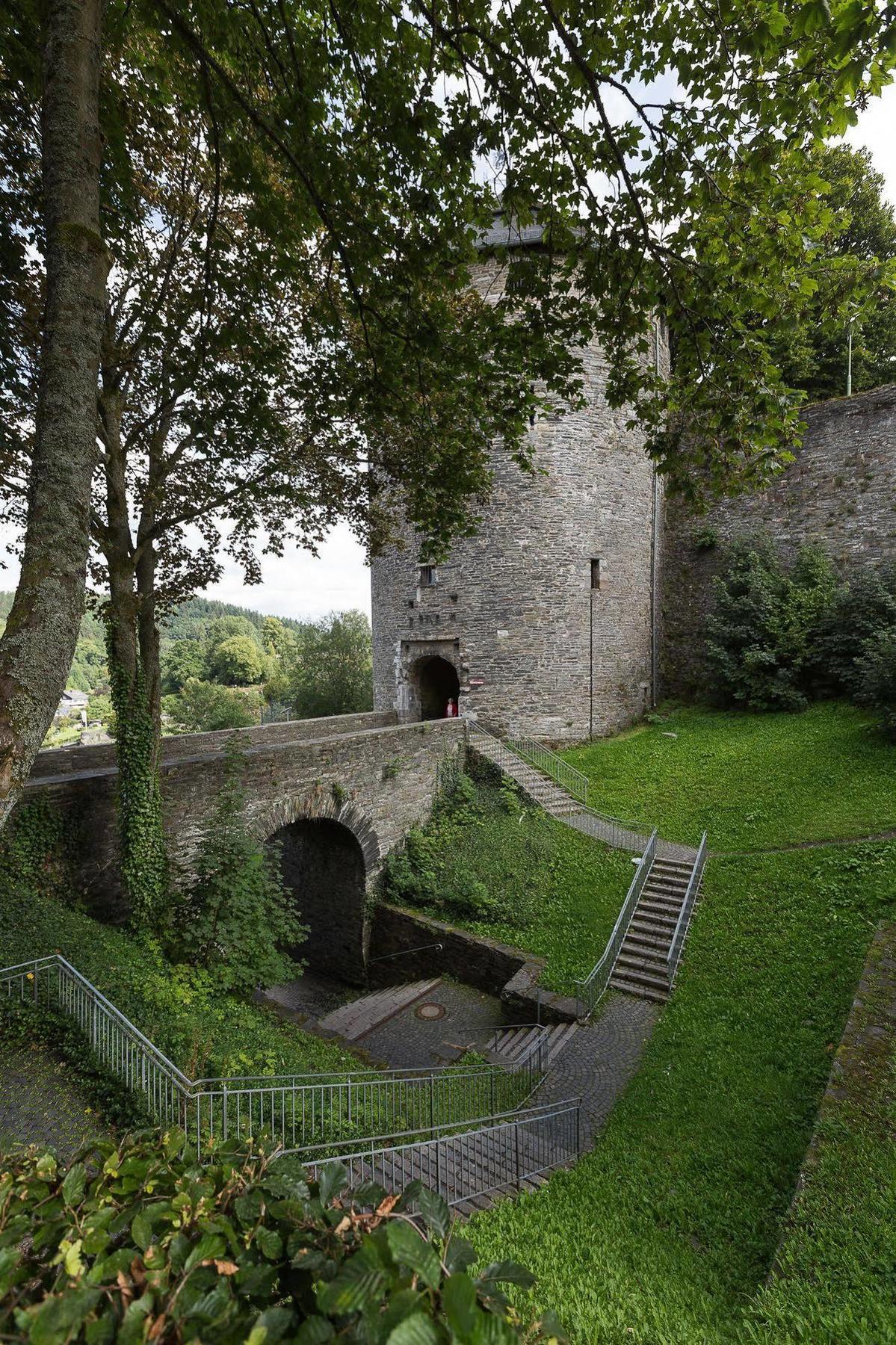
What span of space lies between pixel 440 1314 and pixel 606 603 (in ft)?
55.6

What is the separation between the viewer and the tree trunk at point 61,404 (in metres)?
2.50

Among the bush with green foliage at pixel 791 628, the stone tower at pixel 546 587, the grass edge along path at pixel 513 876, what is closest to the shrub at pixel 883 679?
the bush with green foliage at pixel 791 628

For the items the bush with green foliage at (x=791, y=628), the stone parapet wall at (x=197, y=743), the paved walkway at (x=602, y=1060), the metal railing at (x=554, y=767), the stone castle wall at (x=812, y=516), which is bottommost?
the paved walkway at (x=602, y=1060)

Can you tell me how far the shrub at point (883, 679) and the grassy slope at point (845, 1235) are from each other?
31.1ft

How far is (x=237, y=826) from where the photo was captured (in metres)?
8.66

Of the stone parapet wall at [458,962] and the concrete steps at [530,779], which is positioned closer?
the stone parapet wall at [458,962]

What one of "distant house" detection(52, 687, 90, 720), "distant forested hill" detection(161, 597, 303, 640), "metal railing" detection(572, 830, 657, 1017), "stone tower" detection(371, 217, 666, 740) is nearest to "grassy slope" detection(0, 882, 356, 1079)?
"metal railing" detection(572, 830, 657, 1017)

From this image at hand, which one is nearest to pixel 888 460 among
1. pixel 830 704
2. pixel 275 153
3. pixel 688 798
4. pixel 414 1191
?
pixel 830 704

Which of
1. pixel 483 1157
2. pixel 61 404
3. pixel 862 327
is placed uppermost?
pixel 862 327

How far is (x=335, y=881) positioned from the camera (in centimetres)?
1274

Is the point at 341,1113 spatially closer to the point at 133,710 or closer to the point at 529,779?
the point at 133,710

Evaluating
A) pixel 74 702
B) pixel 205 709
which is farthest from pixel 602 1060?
pixel 74 702

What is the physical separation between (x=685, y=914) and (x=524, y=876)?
3081mm

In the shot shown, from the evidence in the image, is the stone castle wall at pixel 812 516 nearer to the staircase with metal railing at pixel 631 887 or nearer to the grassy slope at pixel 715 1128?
the staircase with metal railing at pixel 631 887
